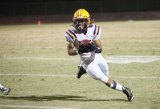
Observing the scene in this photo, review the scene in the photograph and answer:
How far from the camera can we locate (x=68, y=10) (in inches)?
1544

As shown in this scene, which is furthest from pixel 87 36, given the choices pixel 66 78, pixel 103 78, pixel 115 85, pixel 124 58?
pixel 124 58

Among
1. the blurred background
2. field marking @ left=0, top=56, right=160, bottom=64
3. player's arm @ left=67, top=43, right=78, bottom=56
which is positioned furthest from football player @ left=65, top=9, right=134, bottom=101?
the blurred background

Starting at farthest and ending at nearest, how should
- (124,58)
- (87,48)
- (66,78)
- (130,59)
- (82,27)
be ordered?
(124,58) < (130,59) < (66,78) < (87,48) < (82,27)

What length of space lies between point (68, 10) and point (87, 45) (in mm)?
31404

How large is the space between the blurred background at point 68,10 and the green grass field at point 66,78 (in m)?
18.5

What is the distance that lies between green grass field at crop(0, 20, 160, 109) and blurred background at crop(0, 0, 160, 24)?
60.6ft

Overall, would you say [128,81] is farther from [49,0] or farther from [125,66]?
[49,0]

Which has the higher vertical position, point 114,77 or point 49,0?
point 114,77

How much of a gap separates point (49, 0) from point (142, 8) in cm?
842

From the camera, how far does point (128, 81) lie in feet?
33.2

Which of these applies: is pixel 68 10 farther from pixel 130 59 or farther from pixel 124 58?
pixel 130 59

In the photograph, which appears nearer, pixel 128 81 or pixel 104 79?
pixel 104 79

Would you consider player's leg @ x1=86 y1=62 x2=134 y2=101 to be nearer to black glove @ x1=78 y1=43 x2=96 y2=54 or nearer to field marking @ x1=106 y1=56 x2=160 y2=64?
black glove @ x1=78 y1=43 x2=96 y2=54

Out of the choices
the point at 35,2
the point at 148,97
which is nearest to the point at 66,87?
the point at 148,97
